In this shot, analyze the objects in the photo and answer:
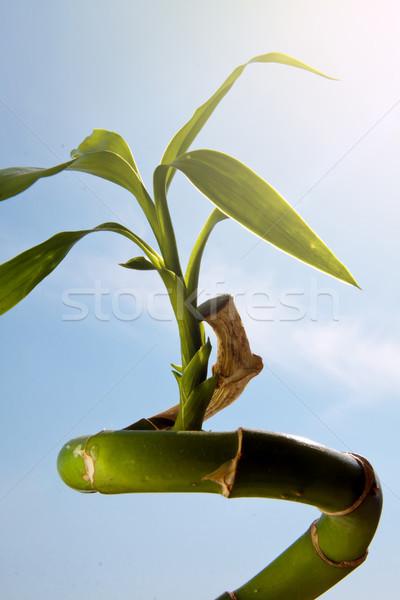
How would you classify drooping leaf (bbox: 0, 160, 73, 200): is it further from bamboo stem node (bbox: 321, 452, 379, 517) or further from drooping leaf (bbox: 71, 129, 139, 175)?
bamboo stem node (bbox: 321, 452, 379, 517)

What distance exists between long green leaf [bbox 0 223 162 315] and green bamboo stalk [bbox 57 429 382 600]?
A: 0.24 meters

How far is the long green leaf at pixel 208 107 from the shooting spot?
2.10 feet

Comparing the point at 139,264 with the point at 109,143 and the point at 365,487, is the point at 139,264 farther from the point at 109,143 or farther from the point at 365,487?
the point at 365,487

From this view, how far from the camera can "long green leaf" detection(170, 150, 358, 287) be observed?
467 millimetres

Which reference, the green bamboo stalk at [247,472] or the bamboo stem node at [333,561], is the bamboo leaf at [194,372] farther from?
the bamboo stem node at [333,561]

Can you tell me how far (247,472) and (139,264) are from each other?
0.89 feet

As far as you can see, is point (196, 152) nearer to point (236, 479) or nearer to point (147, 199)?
point (147, 199)

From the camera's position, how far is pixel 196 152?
1.78 ft

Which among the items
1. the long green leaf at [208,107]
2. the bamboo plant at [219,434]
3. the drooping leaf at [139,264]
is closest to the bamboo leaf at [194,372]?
the bamboo plant at [219,434]

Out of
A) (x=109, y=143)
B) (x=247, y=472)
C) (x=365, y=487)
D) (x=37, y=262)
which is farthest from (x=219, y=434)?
(x=109, y=143)

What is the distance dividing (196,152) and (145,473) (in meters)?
0.36

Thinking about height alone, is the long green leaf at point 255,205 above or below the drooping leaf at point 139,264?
above

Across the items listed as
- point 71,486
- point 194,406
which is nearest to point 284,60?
point 194,406

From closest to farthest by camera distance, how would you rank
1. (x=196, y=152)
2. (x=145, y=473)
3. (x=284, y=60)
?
1. (x=145, y=473)
2. (x=196, y=152)
3. (x=284, y=60)
